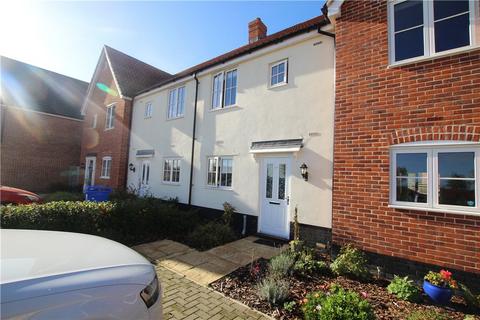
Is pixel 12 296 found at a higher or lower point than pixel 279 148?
lower

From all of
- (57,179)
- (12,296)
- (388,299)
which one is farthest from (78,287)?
(57,179)

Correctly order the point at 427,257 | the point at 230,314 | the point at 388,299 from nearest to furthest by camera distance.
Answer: the point at 230,314 < the point at 388,299 < the point at 427,257

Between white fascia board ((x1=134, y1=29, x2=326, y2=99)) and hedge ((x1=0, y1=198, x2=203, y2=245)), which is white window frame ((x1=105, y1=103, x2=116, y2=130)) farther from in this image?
hedge ((x1=0, y1=198, x2=203, y2=245))

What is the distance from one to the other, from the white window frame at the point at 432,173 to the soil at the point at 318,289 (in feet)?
5.12

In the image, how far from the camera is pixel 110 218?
779cm

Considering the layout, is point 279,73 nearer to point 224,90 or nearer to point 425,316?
point 224,90

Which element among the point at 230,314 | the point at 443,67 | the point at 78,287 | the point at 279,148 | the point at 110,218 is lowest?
the point at 230,314

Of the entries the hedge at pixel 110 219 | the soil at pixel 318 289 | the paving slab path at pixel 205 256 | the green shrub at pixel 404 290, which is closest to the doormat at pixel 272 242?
the paving slab path at pixel 205 256

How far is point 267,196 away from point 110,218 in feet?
16.4

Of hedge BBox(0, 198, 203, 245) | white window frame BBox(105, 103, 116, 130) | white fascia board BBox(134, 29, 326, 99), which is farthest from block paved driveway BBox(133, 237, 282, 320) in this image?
white window frame BBox(105, 103, 116, 130)

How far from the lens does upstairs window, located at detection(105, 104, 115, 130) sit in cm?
1607

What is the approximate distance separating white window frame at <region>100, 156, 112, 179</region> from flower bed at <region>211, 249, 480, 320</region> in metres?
13.1

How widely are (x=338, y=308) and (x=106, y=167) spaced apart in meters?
16.0

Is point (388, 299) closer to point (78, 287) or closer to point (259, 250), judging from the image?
point (259, 250)
